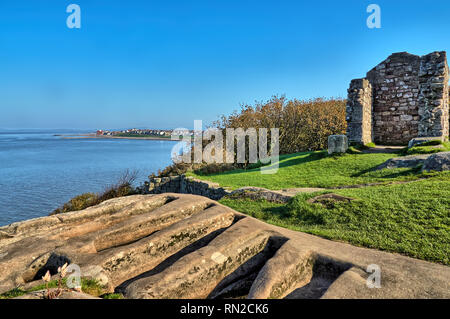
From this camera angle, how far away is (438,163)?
7.77m

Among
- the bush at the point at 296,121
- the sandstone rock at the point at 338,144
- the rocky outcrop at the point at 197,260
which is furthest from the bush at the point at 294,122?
the rocky outcrop at the point at 197,260

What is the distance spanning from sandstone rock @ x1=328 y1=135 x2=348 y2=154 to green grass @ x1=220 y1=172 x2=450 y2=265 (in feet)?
17.4

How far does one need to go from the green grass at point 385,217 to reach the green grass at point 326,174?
1.72m

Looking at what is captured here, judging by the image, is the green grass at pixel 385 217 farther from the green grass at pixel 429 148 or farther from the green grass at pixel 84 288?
the green grass at pixel 429 148

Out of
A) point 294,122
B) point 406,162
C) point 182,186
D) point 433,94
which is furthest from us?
point 294,122

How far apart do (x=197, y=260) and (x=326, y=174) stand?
808 centimetres

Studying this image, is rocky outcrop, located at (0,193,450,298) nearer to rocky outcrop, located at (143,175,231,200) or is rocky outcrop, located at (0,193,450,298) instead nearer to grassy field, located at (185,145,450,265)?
grassy field, located at (185,145,450,265)

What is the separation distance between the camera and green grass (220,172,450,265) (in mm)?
4047

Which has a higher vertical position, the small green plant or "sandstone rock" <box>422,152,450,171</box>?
"sandstone rock" <box>422,152,450,171</box>

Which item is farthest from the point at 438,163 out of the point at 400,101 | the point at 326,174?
the point at 400,101

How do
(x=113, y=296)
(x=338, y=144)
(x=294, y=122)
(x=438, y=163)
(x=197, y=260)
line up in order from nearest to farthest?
(x=113, y=296) < (x=197, y=260) < (x=438, y=163) < (x=338, y=144) < (x=294, y=122)

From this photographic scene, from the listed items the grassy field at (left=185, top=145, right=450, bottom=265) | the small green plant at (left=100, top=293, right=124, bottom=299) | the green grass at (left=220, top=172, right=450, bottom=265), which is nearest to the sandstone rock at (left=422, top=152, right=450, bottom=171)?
the grassy field at (left=185, top=145, right=450, bottom=265)

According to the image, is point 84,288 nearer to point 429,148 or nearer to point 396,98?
point 429,148

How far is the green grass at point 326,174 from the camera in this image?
851cm
